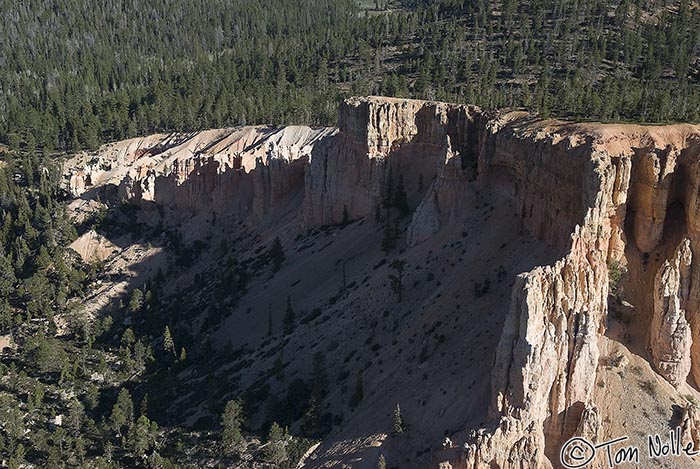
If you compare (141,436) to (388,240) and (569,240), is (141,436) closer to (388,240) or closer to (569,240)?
(388,240)

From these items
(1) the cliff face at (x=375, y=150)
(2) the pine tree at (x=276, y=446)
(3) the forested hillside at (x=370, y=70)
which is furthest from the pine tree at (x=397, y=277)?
(3) the forested hillside at (x=370, y=70)

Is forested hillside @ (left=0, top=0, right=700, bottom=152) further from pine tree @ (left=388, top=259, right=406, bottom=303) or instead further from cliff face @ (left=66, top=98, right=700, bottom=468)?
pine tree @ (left=388, top=259, right=406, bottom=303)

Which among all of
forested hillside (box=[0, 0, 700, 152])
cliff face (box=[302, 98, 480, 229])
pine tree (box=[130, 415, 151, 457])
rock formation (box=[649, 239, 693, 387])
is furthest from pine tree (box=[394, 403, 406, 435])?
forested hillside (box=[0, 0, 700, 152])

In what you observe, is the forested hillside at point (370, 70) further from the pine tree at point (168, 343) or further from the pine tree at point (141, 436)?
the pine tree at point (141, 436)

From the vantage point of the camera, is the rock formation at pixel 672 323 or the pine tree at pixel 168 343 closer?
the rock formation at pixel 672 323

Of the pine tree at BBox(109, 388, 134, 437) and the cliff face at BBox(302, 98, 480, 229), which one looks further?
the cliff face at BBox(302, 98, 480, 229)

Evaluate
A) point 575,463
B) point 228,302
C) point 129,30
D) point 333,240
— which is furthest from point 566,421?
point 129,30

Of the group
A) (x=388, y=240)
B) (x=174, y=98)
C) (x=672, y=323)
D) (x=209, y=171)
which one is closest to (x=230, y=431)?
(x=388, y=240)
